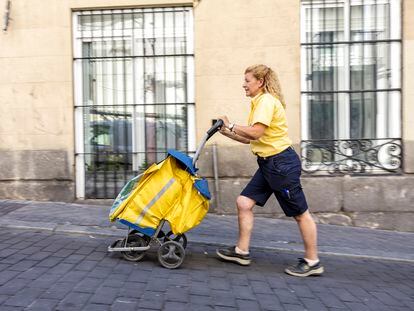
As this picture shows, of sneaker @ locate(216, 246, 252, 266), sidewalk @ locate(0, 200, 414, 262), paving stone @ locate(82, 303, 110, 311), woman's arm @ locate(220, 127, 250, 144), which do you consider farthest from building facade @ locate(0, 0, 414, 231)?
paving stone @ locate(82, 303, 110, 311)

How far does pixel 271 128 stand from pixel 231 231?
187cm

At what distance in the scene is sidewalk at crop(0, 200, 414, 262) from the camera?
195 inches

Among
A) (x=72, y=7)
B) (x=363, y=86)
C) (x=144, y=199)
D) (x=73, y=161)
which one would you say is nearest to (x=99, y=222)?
(x=73, y=161)

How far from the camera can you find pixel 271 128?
13.1 ft

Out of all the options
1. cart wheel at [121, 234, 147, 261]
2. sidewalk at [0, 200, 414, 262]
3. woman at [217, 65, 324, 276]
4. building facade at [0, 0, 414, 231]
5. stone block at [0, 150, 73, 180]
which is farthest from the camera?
stone block at [0, 150, 73, 180]

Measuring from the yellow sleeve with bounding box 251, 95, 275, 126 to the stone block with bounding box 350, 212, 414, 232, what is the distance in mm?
2962

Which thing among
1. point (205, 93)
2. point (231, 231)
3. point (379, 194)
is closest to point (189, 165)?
point (231, 231)

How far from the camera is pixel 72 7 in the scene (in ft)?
21.2

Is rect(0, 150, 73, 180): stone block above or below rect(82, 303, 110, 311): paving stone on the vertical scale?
above

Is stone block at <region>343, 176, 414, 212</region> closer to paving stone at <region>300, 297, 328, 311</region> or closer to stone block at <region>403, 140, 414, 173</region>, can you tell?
stone block at <region>403, 140, 414, 173</region>

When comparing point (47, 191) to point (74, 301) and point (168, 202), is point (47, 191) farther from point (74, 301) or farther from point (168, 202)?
point (74, 301)

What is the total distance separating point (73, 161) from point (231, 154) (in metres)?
2.31

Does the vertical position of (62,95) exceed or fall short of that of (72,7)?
it falls short

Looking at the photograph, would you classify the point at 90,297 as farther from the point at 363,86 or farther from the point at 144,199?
the point at 363,86
